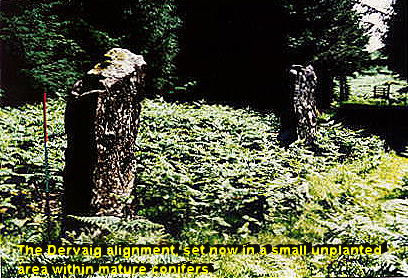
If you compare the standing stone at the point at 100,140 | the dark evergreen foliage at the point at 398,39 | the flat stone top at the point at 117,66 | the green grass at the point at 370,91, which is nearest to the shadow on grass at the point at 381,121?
the dark evergreen foliage at the point at 398,39

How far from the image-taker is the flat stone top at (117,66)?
14.9ft

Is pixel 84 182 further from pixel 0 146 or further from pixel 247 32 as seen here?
pixel 247 32

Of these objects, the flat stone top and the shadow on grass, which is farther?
the shadow on grass

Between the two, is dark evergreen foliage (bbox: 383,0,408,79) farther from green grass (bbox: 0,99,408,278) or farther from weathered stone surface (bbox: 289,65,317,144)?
green grass (bbox: 0,99,408,278)

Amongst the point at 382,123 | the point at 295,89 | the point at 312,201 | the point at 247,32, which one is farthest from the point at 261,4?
the point at 312,201

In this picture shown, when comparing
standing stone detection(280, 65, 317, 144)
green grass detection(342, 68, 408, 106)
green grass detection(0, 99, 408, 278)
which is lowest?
green grass detection(0, 99, 408, 278)

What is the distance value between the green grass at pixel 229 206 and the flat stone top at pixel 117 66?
1.45 m

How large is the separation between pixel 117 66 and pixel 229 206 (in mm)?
2348

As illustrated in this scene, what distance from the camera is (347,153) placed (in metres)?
9.12

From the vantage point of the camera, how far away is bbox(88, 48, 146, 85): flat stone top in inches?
178

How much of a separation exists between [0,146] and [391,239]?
5.45 metres

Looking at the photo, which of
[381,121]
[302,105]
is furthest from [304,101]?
[381,121]

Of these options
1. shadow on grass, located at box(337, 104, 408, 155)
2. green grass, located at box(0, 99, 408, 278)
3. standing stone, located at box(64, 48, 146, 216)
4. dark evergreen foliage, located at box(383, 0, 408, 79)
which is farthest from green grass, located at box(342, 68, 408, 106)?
standing stone, located at box(64, 48, 146, 216)

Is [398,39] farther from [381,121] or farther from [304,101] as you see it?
[304,101]
